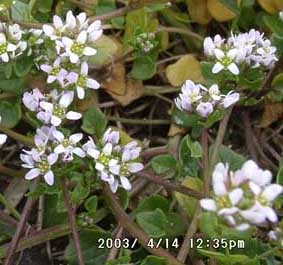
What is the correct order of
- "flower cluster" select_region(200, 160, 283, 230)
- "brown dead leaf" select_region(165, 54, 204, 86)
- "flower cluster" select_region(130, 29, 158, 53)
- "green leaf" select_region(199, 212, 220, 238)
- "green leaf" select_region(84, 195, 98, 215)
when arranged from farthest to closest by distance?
1. "brown dead leaf" select_region(165, 54, 204, 86)
2. "flower cluster" select_region(130, 29, 158, 53)
3. "green leaf" select_region(84, 195, 98, 215)
4. "green leaf" select_region(199, 212, 220, 238)
5. "flower cluster" select_region(200, 160, 283, 230)

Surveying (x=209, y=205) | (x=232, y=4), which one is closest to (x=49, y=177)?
(x=209, y=205)

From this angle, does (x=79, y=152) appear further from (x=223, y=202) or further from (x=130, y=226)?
(x=223, y=202)

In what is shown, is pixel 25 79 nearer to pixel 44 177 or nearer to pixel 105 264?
pixel 44 177

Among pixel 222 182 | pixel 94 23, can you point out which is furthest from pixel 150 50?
pixel 222 182

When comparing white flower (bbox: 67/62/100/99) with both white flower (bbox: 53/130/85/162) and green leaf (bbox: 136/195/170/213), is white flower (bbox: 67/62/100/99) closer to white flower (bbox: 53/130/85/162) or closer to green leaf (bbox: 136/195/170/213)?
white flower (bbox: 53/130/85/162)

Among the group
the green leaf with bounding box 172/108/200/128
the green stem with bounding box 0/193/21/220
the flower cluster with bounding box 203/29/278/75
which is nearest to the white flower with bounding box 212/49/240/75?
the flower cluster with bounding box 203/29/278/75
